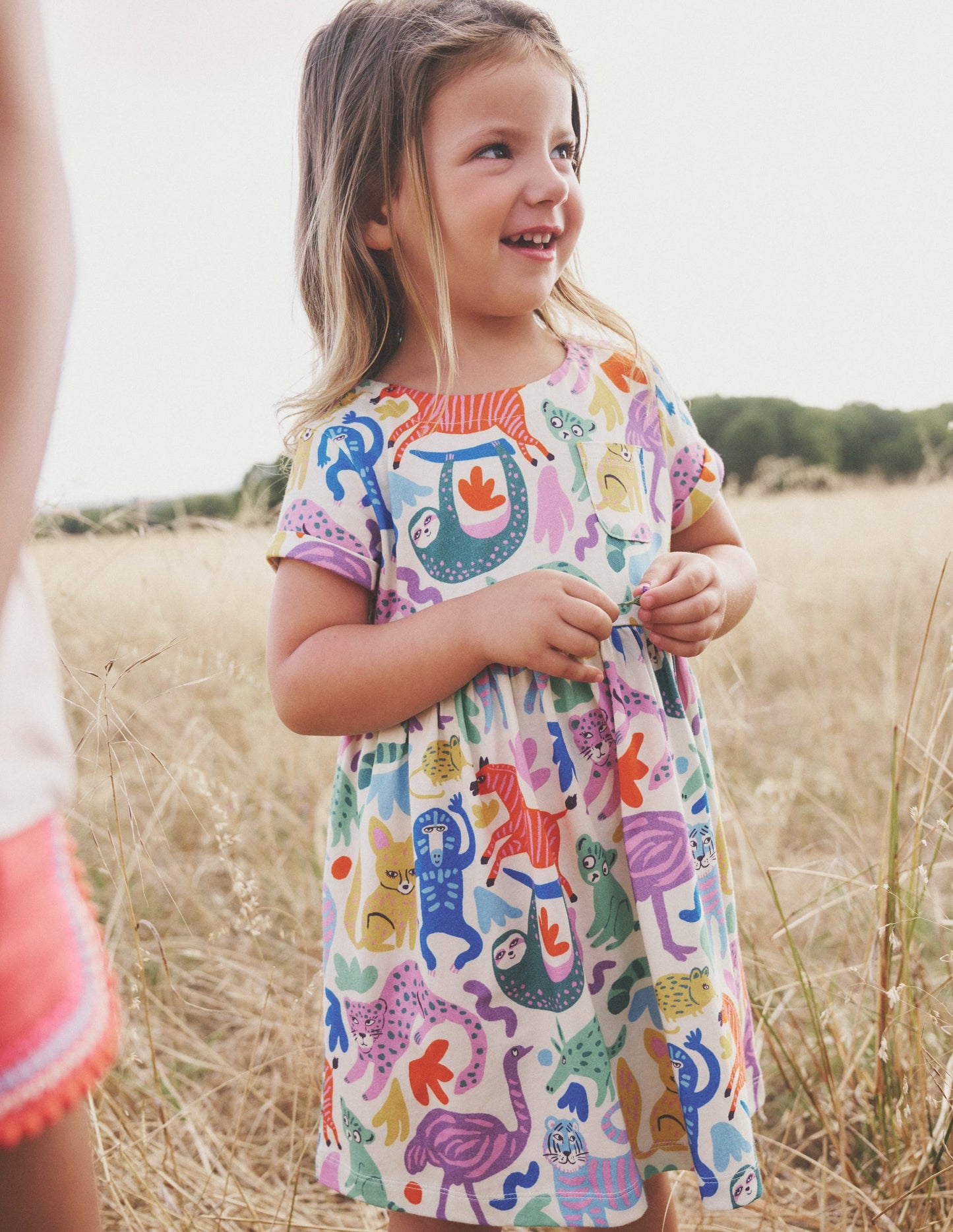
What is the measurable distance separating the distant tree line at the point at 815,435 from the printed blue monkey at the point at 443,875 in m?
7.00

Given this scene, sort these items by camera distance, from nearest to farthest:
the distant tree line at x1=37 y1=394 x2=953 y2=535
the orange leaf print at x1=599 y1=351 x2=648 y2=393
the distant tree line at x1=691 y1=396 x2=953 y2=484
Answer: the orange leaf print at x1=599 y1=351 x2=648 y2=393 → the distant tree line at x1=37 y1=394 x2=953 y2=535 → the distant tree line at x1=691 y1=396 x2=953 y2=484

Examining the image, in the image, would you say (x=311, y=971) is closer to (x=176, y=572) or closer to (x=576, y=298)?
(x=176, y=572)

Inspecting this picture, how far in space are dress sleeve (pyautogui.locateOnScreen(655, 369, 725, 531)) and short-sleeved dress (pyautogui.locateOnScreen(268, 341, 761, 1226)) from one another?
8 cm

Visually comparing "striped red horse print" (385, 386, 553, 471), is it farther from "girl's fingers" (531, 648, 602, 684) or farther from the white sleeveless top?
the white sleeveless top

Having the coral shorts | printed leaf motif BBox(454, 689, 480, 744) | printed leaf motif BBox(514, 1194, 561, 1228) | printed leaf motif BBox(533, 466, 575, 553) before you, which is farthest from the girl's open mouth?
printed leaf motif BBox(514, 1194, 561, 1228)

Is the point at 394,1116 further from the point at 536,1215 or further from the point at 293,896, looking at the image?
the point at 293,896

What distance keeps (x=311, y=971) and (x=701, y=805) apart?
3.81ft

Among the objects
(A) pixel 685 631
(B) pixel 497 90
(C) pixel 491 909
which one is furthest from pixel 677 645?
(B) pixel 497 90

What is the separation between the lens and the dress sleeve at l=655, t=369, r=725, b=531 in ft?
4.08

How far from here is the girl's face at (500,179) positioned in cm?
112

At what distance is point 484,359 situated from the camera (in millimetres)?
1196

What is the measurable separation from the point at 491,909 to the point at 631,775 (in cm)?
20

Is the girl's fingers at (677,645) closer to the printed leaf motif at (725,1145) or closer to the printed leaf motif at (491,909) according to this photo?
the printed leaf motif at (491,909)

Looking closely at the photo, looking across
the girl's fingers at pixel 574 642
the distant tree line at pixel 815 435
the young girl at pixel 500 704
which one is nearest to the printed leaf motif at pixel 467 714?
the young girl at pixel 500 704
